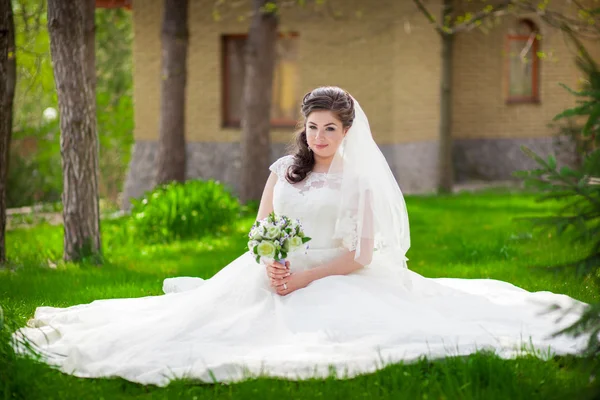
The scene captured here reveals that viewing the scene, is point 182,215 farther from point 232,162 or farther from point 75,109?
point 232,162

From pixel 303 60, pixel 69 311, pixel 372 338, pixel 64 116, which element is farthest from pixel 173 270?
pixel 303 60

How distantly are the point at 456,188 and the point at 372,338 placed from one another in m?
13.3

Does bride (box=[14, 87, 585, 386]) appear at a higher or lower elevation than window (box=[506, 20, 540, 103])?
lower

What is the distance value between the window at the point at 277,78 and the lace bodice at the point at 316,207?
1150 centimetres

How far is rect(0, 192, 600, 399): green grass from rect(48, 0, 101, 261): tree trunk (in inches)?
24.7

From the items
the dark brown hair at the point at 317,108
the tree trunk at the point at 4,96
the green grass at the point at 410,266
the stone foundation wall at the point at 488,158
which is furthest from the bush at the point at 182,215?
the stone foundation wall at the point at 488,158

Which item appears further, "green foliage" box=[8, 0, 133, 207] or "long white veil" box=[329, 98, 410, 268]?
"green foliage" box=[8, 0, 133, 207]

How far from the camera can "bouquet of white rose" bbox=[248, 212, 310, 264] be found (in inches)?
199

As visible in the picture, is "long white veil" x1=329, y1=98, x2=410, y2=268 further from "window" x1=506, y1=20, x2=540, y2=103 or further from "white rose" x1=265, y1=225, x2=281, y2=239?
"window" x1=506, y1=20, x2=540, y2=103

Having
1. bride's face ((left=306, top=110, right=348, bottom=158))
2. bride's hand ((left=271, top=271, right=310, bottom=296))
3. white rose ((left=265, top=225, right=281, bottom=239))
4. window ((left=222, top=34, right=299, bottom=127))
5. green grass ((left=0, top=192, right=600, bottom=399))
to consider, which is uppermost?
window ((left=222, top=34, right=299, bottom=127))

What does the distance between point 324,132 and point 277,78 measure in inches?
472

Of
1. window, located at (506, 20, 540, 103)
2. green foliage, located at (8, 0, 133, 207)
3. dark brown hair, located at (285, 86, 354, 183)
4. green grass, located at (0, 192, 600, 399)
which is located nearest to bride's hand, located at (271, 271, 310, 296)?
dark brown hair, located at (285, 86, 354, 183)

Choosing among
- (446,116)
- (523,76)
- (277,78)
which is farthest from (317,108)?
(523,76)

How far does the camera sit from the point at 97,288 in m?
7.21
